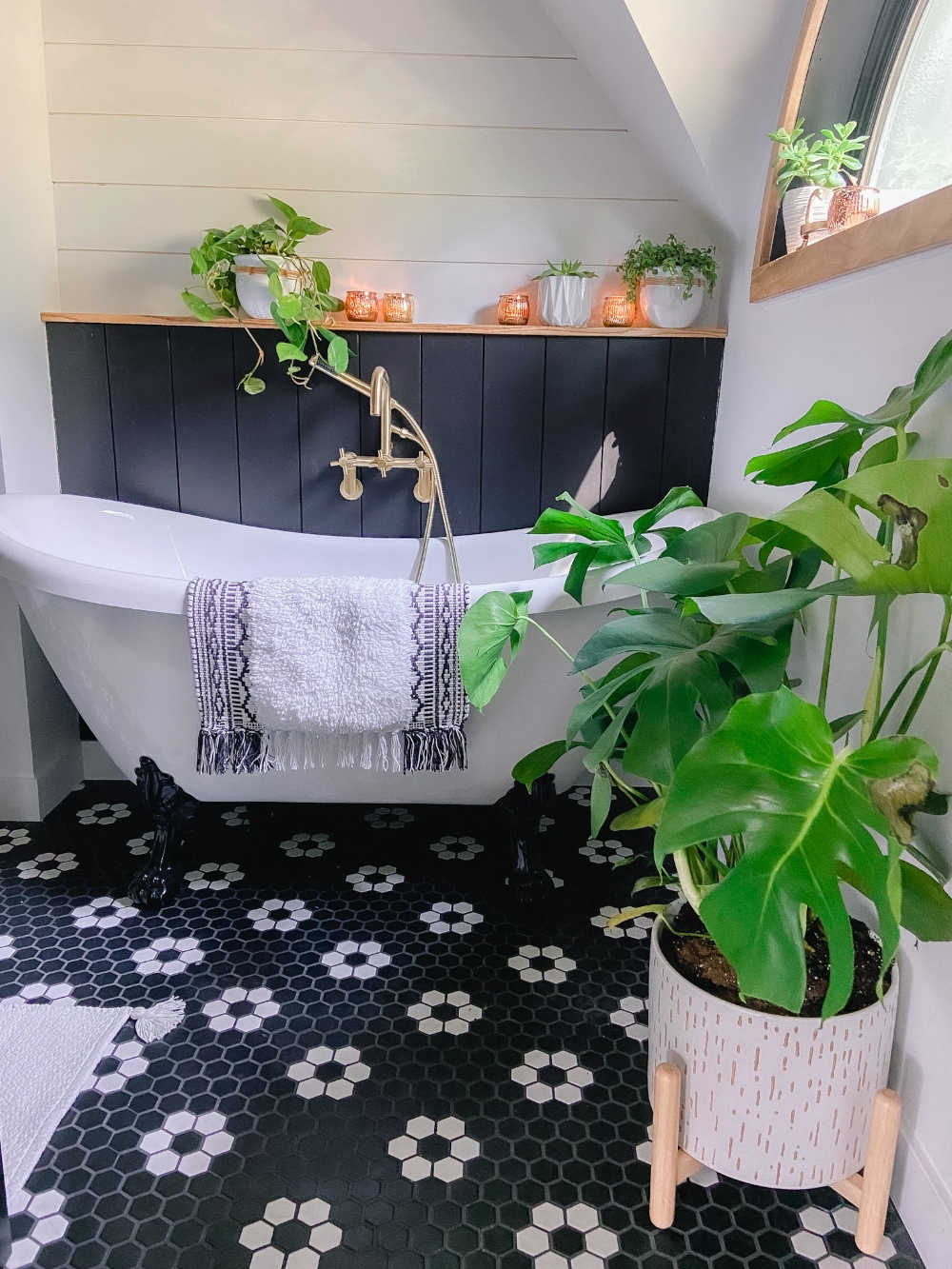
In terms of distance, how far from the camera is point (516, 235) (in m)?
2.33

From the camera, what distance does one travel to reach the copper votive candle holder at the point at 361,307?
7.39 ft

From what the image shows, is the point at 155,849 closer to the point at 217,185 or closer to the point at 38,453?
the point at 38,453

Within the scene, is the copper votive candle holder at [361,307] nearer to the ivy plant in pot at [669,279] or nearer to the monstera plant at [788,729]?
the ivy plant in pot at [669,279]

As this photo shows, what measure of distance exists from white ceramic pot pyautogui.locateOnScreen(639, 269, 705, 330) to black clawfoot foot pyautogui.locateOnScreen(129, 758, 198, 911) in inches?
61.5

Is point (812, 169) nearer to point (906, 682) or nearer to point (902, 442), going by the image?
point (902, 442)

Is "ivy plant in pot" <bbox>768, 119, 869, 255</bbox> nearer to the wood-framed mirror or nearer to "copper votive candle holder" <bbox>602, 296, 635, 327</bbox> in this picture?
the wood-framed mirror

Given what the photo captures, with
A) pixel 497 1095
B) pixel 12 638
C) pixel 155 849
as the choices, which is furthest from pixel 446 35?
pixel 497 1095

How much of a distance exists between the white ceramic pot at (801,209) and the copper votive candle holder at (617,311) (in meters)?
0.52

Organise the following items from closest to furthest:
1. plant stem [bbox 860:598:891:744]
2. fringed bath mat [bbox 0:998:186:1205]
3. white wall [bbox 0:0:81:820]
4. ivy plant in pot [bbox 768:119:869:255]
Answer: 1. plant stem [bbox 860:598:891:744]
2. fringed bath mat [bbox 0:998:186:1205]
3. ivy plant in pot [bbox 768:119:869:255]
4. white wall [bbox 0:0:81:820]

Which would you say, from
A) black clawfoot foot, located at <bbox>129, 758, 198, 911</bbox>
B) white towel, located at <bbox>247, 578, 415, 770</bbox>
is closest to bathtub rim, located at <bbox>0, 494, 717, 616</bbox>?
white towel, located at <bbox>247, 578, 415, 770</bbox>

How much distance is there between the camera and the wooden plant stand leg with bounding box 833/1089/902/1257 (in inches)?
41.9

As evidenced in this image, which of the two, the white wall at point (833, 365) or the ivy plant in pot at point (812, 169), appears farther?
the ivy plant in pot at point (812, 169)

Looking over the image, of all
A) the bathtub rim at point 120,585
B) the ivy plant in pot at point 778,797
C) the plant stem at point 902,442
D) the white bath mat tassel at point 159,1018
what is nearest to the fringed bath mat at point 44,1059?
the white bath mat tassel at point 159,1018

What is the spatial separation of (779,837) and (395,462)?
170 centimetres
